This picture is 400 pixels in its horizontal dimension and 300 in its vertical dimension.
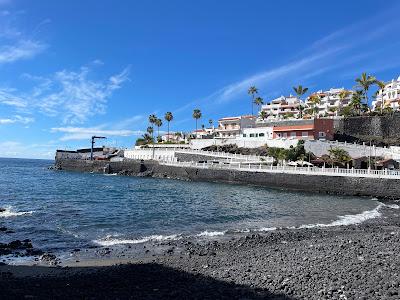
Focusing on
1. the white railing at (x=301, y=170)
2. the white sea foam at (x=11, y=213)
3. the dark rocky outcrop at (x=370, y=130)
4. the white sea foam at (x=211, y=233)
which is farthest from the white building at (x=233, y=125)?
the white sea foam at (x=211, y=233)

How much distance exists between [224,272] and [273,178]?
147 ft

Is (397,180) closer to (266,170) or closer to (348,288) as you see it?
(266,170)

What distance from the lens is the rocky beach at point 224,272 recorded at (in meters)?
10.7

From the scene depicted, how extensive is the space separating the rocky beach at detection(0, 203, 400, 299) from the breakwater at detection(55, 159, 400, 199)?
2791 cm

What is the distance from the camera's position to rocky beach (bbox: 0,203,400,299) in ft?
35.2

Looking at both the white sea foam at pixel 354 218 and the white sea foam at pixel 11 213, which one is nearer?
the white sea foam at pixel 354 218

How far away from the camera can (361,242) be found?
1778 cm

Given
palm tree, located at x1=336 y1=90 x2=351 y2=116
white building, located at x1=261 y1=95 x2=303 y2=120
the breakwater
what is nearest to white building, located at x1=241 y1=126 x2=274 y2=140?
the breakwater

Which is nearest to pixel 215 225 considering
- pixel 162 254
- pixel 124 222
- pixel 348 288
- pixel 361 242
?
pixel 124 222

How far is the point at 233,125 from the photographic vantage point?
11112 cm

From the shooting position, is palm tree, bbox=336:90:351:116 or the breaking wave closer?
the breaking wave

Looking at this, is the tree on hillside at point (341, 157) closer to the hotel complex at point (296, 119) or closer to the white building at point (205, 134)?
the hotel complex at point (296, 119)

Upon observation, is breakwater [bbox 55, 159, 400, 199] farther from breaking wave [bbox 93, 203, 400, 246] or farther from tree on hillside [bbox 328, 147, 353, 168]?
breaking wave [bbox 93, 203, 400, 246]

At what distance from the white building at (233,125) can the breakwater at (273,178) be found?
87.8ft
